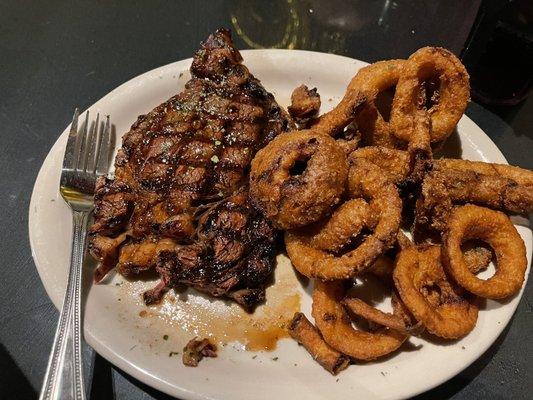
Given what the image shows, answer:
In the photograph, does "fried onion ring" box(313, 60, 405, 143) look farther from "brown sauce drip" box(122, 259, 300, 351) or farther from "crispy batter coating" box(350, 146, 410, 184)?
"brown sauce drip" box(122, 259, 300, 351)

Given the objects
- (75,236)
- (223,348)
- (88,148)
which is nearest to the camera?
(223,348)

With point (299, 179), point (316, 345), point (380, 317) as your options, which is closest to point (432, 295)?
point (380, 317)

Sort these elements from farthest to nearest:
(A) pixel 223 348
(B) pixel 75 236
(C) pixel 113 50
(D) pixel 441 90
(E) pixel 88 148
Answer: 1. (C) pixel 113 50
2. (E) pixel 88 148
3. (D) pixel 441 90
4. (B) pixel 75 236
5. (A) pixel 223 348

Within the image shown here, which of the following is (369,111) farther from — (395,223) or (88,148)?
(88,148)

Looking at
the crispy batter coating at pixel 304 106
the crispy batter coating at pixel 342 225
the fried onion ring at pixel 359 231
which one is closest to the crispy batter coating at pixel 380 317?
the fried onion ring at pixel 359 231

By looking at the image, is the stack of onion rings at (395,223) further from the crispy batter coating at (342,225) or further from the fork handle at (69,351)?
the fork handle at (69,351)

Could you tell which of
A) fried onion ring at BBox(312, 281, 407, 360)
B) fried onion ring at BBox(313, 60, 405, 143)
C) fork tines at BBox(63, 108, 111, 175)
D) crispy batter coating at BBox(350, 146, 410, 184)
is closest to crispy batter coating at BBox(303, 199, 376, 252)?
fried onion ring at BBox(312, 281, 407, 360)
